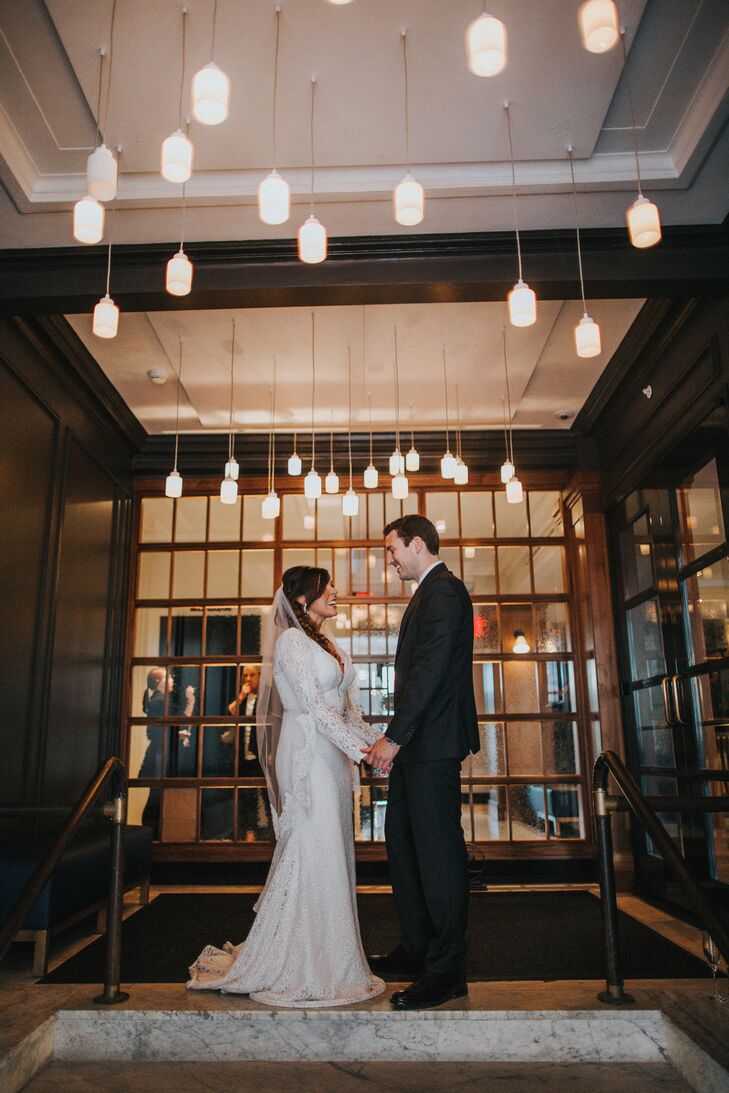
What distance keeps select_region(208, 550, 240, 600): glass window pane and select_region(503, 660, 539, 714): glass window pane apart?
2.19 m

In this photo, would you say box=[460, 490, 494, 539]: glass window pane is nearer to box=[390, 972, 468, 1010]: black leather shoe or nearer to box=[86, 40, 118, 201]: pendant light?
box=[390, 972, 468, 1010]: black leather shoe

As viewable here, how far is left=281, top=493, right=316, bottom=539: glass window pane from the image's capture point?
662 cm

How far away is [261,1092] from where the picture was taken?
7.93 ft

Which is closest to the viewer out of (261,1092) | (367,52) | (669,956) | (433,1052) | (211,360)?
(261,1092)

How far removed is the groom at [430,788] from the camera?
112 inches

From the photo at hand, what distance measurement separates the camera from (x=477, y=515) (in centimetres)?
662

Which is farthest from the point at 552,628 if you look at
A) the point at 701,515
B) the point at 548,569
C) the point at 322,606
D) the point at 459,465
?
the point at 322,606

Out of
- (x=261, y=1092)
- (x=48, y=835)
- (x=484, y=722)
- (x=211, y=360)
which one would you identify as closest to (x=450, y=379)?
(x=211, y=360)

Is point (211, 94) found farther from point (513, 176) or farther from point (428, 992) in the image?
point (428, 992)

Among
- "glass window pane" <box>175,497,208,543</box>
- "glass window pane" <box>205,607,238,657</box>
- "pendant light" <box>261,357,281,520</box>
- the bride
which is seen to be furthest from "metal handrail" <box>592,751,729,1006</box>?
"glass window pane" <box>175,497,208,543</box>

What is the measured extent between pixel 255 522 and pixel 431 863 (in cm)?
414

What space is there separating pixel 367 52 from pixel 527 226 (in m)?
1.14

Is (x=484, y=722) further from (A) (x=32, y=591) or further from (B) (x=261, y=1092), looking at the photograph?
(B) (x=261, y=1092)

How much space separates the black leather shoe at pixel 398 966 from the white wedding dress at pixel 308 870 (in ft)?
0.61
